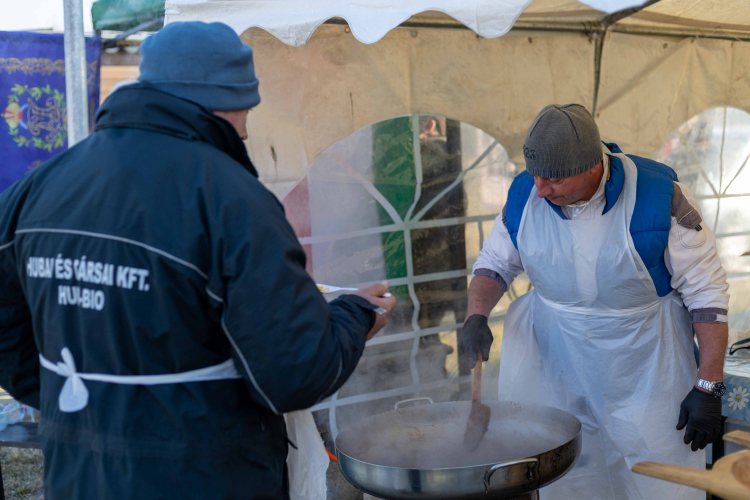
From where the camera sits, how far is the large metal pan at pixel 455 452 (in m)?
1.67

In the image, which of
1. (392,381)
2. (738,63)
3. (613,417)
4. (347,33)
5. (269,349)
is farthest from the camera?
(738,63)

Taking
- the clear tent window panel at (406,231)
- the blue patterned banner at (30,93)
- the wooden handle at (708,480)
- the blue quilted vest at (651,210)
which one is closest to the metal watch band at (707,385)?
the blue quilted vest at (651,210)

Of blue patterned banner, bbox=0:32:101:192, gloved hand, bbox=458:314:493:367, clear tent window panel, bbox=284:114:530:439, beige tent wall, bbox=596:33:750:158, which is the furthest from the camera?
beige tent wall, bbox=596:33:750:158

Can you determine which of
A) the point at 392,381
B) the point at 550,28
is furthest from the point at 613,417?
the point at 550,28

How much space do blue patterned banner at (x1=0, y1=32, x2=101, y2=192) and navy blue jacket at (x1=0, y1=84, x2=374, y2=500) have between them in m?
2.06

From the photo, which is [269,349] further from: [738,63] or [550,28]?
[738,63]

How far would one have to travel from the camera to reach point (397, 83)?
10.1 feet

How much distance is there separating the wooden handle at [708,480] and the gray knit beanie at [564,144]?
1.04 metres

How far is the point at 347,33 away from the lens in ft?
9.66

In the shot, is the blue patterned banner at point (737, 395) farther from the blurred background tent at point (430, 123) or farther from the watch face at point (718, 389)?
the blurred background tent at point (430, 123)

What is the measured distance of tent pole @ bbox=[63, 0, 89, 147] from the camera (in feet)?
8.41

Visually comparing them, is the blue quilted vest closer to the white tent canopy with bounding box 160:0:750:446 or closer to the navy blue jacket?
the white tent canopy with bounding box 160:0:750:446

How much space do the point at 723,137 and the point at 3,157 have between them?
4.14 meters

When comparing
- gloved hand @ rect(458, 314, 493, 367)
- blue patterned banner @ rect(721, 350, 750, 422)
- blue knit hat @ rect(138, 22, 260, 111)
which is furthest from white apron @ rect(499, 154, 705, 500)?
blue knit hat @ rect(138, 22, 260, 111)
